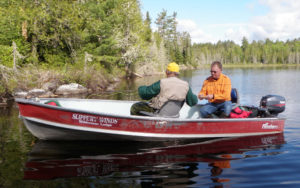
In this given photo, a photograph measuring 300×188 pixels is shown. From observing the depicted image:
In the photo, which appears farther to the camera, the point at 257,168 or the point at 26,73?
the point at 26,73

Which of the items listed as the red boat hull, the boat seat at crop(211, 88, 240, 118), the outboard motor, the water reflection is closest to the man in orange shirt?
the boat seat at crop(211, 88, 240, 118)

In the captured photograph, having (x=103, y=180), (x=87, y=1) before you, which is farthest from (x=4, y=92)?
(x=87, y=1)

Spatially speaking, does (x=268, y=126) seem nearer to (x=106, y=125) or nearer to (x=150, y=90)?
(x=150, y=90)

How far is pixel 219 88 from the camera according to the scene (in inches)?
275

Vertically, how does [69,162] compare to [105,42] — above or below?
below

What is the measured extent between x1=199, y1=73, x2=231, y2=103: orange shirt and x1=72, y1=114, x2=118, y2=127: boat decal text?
8.74 feet

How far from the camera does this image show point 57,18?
2181cm

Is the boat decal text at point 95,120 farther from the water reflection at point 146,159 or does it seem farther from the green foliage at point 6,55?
the green foliage at point 6,55

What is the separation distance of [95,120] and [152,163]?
175 centimetres

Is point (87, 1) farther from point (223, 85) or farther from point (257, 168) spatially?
point (257, 168)

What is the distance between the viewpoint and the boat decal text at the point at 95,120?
618cm

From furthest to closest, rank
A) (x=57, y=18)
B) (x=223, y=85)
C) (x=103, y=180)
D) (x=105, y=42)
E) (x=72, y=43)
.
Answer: (x=105, y=42) < (x=72, y=43) < (x=57, y=18) < (x=223, y=85) < (x=103, y=180)

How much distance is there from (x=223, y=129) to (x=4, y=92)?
41.6 ft

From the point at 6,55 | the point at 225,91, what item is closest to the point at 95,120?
the point at 225,91
